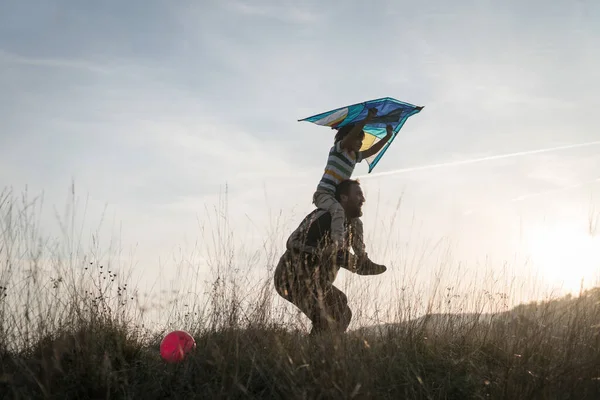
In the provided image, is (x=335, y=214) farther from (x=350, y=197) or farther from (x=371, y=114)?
(x=371, y=114)

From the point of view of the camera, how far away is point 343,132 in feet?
18.8

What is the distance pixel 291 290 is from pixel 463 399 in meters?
1.69

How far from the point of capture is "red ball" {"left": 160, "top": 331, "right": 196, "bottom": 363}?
4.14 metres

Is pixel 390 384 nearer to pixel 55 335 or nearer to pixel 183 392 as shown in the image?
pixel 183 392

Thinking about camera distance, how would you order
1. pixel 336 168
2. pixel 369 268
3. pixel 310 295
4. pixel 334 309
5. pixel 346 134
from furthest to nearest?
1. pixel 346 134
2. pixel 336 168
3. pixel 369 268
4. pixel 334 309
5. pixel 310 295

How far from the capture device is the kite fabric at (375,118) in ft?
18.8

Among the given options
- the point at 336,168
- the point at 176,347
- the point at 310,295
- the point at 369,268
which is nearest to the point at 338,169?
the point at 336,168

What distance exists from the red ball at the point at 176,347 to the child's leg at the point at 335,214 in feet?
4.61

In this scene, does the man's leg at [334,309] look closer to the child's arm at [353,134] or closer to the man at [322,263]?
the man at [322,263]

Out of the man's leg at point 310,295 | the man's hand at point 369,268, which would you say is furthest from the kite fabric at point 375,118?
the man's leg at point 310,295

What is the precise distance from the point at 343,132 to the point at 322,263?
4.78 feet

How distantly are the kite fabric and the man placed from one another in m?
0.80

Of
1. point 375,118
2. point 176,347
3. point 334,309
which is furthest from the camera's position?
point 375,118

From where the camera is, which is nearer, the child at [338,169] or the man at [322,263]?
the man at [322,263]
